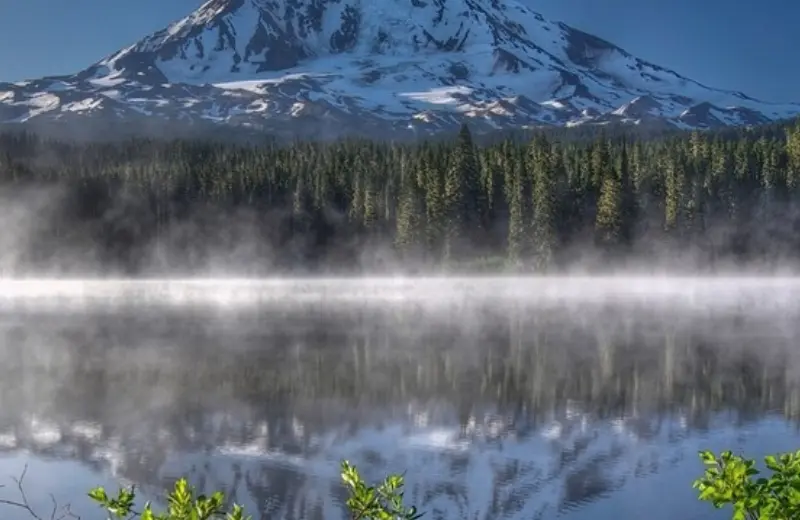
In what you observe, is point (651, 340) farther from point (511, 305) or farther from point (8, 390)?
point (8, 390)

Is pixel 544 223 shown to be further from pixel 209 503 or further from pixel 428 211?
pixel 209 503

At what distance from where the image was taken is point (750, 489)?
20.0 ft

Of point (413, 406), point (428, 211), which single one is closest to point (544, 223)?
point (428, 211)

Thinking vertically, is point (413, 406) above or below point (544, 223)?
below

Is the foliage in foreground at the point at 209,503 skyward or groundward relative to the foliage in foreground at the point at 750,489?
groundward

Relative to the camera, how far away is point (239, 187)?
13812cm

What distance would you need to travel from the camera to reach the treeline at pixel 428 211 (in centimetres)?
10650

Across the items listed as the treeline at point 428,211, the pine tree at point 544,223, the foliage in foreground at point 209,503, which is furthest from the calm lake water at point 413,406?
the treeline at point 428,211

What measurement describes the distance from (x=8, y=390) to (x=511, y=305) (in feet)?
145

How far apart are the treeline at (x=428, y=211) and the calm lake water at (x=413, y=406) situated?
43.5m

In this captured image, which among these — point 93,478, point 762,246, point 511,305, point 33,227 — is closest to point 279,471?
point 93,478

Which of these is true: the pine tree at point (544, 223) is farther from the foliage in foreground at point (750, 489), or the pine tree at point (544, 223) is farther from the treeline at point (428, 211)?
the foliage in foreground at point (750, 489)

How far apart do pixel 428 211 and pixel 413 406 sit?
7823 cm

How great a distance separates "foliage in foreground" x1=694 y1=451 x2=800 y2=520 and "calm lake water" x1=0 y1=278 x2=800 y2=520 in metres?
11.9
